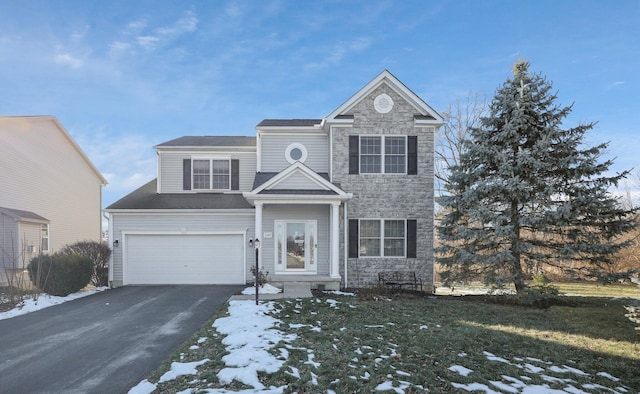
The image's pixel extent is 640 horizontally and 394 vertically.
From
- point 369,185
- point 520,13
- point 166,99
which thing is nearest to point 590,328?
point 369,185

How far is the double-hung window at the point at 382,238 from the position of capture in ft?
42.5

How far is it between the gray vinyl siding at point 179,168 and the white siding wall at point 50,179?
19.5 feet

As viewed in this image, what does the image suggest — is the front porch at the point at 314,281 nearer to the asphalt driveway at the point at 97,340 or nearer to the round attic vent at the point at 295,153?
the asphalt driveway at the point at 97,340

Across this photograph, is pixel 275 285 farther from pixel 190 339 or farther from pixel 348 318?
pixel 190 339

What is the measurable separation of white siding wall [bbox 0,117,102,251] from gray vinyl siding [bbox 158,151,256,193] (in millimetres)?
5943

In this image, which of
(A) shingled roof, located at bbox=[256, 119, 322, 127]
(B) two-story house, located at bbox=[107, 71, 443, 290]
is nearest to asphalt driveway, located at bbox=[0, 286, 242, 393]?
(B) two-story house, located at bbox=[107, 71, 443, 290]

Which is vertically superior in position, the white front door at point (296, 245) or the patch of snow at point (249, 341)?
the white front door at point (296, 245)

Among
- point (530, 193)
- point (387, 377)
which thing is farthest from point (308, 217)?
point (387, 377)

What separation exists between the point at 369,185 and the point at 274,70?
26.3ft

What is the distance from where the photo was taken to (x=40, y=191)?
16.1m

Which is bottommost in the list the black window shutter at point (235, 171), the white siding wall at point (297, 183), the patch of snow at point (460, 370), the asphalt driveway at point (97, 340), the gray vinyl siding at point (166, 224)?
the asphalt driveway at point (97, 340)

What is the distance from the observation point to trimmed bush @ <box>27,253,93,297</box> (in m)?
11.0

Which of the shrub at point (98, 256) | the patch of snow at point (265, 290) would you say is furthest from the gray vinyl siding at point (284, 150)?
the shrub at point (98, 256)

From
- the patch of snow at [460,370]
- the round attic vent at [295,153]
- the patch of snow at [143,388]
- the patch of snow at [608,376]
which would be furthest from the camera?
the round attic vent at [295,153]
